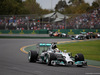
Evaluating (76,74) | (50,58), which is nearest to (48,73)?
(76,74)

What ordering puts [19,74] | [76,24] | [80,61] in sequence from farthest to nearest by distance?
[76,24]
[80,61]
[19,74]

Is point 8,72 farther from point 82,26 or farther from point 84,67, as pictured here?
point 82,26

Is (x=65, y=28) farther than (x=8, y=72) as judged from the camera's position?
Yes

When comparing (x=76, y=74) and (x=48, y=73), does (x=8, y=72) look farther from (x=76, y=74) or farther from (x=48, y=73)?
(x=76, y=74)

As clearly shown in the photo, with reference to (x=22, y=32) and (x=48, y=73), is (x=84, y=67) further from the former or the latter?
(x=22, y=32)

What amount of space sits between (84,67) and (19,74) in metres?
3.19

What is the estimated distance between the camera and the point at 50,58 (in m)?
11.0

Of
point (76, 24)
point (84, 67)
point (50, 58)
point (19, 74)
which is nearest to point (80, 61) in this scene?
point (84, 67)

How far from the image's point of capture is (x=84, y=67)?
1105 centimetres

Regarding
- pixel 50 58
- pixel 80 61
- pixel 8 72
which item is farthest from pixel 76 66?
pixel 8 72

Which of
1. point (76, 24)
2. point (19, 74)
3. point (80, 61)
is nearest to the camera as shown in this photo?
point (19, 74)

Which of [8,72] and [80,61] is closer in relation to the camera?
[8,72]

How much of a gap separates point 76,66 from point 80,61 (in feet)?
1.27

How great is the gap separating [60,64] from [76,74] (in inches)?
81.5
